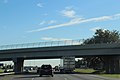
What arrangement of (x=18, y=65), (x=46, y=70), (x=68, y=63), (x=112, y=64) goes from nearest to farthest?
(x=46, y=70) → (x=68, y=63) → (x=112, y=64) → (x=18, y=65)

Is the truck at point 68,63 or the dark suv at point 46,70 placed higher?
the truck at point 68,63

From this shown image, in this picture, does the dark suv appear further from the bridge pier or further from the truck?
the bridge pier

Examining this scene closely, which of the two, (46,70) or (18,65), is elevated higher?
(18,65)

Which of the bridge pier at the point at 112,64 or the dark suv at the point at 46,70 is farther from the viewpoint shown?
the bridge pier at the point at 112,64

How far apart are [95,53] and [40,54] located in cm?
1629

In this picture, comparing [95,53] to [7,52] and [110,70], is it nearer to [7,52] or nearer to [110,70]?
[110,70]

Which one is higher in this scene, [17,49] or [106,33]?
[106,33]

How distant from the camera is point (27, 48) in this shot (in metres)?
89.4

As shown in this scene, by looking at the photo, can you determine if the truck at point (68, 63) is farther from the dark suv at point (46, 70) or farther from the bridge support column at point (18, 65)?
the bridge support column at point (18, 65)

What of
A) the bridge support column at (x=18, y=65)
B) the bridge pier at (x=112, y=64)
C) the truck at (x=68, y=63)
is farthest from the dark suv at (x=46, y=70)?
the bridge support column at (x=18, y=65)

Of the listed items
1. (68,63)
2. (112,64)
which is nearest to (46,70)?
(68,63)

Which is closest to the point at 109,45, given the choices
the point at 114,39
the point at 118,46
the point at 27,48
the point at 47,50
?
the point at 118,46

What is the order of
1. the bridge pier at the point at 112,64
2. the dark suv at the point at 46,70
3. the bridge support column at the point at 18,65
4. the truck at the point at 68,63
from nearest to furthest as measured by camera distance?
the dark suv at the point at 46,70 → the truck at the point at 68,63 → the bridge pier at the point at 112,64 → the bridge support column at the point at 18,65

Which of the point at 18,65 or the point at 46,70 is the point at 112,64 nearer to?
the point at 18,65
